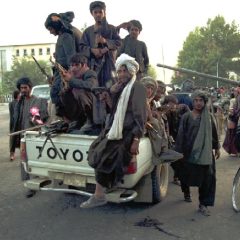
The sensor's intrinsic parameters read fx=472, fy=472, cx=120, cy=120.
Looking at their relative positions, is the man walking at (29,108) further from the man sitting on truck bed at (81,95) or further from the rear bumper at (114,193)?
the rear bumper at (114,193)

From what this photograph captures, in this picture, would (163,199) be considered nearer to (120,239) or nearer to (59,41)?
(120,239)

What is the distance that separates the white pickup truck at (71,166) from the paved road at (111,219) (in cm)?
36

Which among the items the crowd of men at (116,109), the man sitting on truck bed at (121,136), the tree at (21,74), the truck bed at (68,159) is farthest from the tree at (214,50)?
the man sitting on truck bed at (121,136)

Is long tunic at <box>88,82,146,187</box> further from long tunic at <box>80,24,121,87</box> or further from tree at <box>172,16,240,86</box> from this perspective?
tree at <box>172,16,240,86</box>

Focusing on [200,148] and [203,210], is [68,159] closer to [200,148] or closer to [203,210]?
[200,148]

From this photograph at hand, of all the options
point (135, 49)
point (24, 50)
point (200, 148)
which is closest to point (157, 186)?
point (200, 148)

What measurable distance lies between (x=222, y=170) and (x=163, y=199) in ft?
8.67

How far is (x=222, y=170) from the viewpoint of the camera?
9039 mm

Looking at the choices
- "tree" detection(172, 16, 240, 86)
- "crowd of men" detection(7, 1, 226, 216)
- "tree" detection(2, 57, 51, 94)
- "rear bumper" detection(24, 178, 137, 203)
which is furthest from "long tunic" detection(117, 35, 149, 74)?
"tree" detection(2, 57, 51, 94)

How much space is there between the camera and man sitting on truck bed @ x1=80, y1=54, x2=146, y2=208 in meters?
5.17

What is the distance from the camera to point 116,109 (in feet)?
17.4

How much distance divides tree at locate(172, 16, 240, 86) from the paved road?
188 ft

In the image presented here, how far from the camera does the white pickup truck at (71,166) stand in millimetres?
5406

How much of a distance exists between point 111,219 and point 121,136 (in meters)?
1.26
